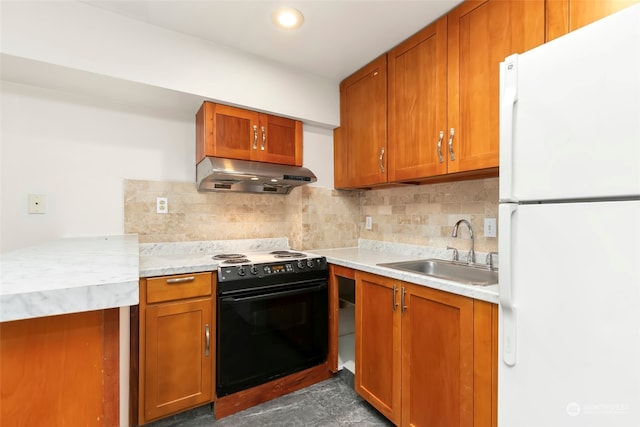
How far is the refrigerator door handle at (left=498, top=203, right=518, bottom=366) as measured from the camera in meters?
1.01

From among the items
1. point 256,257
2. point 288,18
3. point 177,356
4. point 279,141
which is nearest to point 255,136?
point 279,141

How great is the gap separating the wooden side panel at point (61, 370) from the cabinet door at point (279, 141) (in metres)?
1.68

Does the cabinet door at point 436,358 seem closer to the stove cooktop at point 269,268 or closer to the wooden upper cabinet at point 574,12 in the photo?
the stove cooktop at point 269,268

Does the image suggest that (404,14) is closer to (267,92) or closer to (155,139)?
(267,92)

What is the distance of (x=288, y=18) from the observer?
67.7 inches

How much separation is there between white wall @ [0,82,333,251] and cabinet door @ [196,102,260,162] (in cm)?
28

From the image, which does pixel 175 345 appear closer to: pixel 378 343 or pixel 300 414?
pixel 300 414

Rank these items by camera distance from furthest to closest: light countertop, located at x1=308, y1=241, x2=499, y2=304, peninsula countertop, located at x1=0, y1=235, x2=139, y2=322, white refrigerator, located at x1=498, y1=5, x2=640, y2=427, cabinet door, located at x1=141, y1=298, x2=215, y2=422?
cabinet door, located at x1=141, y1=298, x2=215, y2=422, light countertop, located at x1=308, y1=241, x2=499, y2=304, white refrigerator, located at x1=498, y1=5, x2=640, y2=427, peninsula countertop, located at x1=0, y1=235, x2=139, y2=322

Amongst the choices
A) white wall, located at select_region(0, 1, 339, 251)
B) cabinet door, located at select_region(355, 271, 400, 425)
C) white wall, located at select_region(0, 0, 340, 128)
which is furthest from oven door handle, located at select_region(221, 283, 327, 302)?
white wall, located at select_region(0, 0, 340, 128)

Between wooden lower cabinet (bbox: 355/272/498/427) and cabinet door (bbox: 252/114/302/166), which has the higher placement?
cabinet door (bbox: 252/114/302/166)

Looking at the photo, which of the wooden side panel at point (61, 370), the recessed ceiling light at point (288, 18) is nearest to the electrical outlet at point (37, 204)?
the wooden side panel at point (61, 370)

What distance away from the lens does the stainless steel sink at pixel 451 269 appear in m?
1.71

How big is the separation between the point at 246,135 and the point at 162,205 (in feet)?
2.62

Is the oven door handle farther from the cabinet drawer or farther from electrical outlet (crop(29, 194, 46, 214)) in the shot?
electrical outlet (crop(29, 194, 46, 214))
